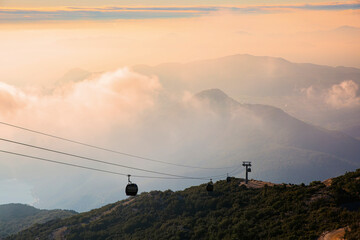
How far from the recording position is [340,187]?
75.9 meters

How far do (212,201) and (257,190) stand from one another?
465 inches

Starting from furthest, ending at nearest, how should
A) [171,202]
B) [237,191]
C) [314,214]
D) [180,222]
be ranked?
[171,202], [237,191], [180,222], [314,214]

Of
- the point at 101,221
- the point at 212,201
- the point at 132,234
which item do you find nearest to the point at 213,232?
the point at 212,201

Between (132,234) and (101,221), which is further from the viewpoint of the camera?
(101,221)

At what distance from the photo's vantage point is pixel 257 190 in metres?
104

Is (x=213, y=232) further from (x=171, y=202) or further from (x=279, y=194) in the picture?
(x=171, y=202)

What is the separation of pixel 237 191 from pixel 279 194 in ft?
67.0

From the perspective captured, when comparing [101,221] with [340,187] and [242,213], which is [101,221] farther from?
[340,187]

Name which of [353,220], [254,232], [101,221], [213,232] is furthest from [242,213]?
[101,221]

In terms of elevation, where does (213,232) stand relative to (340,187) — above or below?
below

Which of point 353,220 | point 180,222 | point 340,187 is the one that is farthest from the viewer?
point 180,222

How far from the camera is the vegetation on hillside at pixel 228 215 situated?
66.6m

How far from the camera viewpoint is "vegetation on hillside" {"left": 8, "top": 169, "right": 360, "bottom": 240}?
66.6 metres

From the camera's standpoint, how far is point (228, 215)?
92750mm
